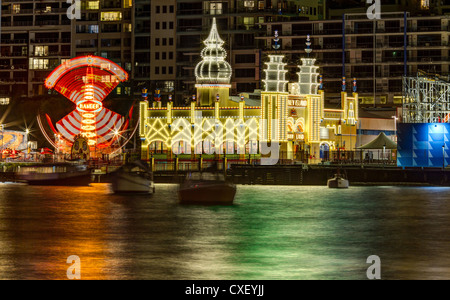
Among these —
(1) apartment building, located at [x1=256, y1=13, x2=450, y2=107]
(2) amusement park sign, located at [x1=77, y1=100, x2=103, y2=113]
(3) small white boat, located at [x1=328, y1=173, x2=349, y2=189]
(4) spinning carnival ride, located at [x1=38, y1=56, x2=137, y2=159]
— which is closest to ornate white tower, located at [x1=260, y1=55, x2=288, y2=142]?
(3) small white boat, located at [x1=328, y1=173, x2=349, y2=189]

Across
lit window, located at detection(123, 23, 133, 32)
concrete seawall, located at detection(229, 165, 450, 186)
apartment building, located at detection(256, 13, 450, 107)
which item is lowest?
concrete seawall, located at detection(229, 165, 450, 186)

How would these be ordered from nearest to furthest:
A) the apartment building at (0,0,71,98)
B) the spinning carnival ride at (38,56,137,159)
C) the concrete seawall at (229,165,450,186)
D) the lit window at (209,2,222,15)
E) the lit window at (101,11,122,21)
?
the concrete seawall at (229,165,450,186)
the spinning carnival ride at (38,56,137,159)
the lit window at (209,2,222,15)
the lit window at (101,11,122,21)
the apartment building at (0,0,71,98)

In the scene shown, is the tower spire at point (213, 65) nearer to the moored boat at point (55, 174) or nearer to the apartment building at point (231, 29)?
the moored boat at point (55, 174)

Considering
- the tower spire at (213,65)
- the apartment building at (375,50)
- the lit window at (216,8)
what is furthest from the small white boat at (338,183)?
the lit window at (216,8)

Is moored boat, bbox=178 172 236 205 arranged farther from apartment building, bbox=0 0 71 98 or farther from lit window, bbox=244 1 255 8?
apartment building, bbox=0 0 71 98

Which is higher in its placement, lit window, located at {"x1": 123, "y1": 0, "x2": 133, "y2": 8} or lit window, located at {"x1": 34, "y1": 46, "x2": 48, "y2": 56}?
lit window, located at {"x1": 123, "y1": 0, "x2": 133, "y2": 8}

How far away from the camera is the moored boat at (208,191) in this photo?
4994 cm

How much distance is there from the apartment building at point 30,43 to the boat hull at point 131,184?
95453 millimetres

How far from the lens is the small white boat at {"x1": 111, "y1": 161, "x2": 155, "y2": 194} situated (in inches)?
2309

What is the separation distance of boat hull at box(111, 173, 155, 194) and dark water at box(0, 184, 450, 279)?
9.02ft

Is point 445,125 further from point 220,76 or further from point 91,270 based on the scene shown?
point 91,270

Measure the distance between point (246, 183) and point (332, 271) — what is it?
49.0 meters

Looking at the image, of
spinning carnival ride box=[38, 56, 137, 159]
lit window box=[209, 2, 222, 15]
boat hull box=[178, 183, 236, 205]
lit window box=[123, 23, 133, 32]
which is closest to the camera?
boat hull box=[178, 183, 236, 205]

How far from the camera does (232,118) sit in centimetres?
8119
